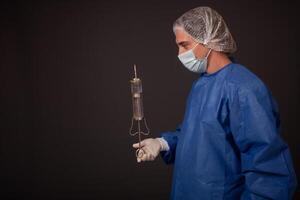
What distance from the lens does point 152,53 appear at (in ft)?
6.63

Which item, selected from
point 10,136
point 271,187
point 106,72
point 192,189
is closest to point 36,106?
point 10,136

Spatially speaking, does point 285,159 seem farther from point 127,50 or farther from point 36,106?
point 36,106

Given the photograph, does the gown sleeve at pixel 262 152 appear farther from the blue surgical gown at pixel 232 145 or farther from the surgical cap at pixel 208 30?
the surgical cap at pixel 208 30

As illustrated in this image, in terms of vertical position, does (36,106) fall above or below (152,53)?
below

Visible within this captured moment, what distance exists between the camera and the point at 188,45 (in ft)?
3.80

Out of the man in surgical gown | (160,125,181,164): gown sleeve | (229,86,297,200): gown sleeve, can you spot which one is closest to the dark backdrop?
(160,125,181,164): gown sleeve

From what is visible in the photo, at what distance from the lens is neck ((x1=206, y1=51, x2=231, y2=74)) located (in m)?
1.13

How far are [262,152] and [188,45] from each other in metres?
0.51

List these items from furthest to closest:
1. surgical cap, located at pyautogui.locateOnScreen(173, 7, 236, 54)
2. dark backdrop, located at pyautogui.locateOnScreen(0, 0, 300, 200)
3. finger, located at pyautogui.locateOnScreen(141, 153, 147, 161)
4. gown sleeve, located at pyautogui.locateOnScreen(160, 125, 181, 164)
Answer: dark backdrop, located at pyautogui.locateOnScreen(0, 0, 300, 200) < gown sleeve, located at pyautogui.locateOnScreen(160, 125, 181, 164) < finger, located at pyautogui.locateOnScreen(141, 153, 147, 161) < surgical cap, located at pyautogui.locateOnScreen(173, 7, 236, 54)

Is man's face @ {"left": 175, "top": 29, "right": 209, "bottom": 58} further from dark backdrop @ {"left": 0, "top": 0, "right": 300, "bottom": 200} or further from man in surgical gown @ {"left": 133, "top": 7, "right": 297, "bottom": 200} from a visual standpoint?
dark backdrop @ {"left": 0, "top": 0, "right": 300, "bottom": 200}

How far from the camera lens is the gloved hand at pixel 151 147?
48.3 inches

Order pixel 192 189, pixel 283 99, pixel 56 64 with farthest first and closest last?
1. pixel 283 99
2. pixel 56 64
3. pixel 192 189

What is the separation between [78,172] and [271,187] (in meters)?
1.52

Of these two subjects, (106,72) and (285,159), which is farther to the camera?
(106,72)
